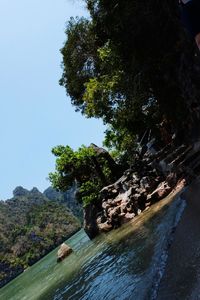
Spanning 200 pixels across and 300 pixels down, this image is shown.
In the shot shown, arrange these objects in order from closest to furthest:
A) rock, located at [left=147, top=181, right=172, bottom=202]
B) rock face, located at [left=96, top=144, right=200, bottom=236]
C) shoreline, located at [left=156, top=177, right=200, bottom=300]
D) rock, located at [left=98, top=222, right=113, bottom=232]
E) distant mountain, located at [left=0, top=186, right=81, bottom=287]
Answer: shoreline, located at [left=156, top=177, right=200, bottom=300] → rock face, located at [left=96, top=144, right=200, bottom=236] → rock, located at [left=147, top=181, right=172, bottom=202] → rock, located at [left=98, top=222, right=113, bottom=232] → distant mountain, located at [left=0, top=186, right=81, bottom=287]

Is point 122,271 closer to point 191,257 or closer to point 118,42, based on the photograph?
point 191,257

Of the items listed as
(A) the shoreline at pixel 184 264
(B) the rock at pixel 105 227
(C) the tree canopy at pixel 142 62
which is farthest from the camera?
(B) the rock at pixel 105 227

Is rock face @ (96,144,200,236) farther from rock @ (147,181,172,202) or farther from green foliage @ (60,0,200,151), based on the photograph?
green foliage @ (60,0,200,151)

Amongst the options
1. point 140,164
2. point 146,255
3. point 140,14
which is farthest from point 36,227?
point 146,255

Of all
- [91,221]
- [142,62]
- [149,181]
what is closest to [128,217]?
[149,181]

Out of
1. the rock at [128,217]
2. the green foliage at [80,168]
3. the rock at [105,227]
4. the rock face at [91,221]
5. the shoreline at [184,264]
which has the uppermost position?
the green foliage at [80,168]

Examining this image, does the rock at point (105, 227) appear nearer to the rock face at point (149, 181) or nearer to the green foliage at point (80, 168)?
the rock face at point (149, 181)

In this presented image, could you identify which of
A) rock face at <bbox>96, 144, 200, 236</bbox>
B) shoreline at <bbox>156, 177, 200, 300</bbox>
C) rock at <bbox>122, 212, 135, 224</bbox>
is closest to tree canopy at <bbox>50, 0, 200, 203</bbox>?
rock face at <bbox>96, 144, 200, 236</bbox>

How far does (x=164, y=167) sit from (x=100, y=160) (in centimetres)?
1975

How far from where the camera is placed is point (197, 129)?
79.5 ft

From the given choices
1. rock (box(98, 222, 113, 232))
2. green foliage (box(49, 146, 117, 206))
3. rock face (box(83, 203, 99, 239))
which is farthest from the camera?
green foliage (box(49, 146, 117, 206))

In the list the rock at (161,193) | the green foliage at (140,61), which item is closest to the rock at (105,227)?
the rock at (161,193)

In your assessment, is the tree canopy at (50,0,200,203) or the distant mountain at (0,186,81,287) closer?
the tree canopy at (50,0,200,203)

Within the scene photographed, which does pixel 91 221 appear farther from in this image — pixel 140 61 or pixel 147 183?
pixel 140 61
